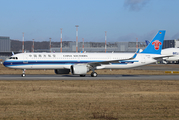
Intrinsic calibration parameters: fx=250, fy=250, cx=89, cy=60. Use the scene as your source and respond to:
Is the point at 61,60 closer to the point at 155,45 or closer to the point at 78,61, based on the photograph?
the point at 78,61

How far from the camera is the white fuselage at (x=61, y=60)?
4197cm

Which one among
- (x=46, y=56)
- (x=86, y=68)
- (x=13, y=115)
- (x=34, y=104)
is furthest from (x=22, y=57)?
(x=13, y=115)

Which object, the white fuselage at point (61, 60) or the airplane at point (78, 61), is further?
the white fuselage at point (61, 60)

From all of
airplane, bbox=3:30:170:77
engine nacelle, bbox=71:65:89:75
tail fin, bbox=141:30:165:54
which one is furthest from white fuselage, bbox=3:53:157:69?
engine nacelle, bbox=71:65:89:75

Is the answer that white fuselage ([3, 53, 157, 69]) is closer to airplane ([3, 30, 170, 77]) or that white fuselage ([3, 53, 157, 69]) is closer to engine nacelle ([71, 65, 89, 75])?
airplane ([3, 30, 170, 77])

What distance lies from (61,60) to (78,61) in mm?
3020

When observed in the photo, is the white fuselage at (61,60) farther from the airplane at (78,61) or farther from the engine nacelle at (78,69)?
Answer: the engine nacelle at (78,69)

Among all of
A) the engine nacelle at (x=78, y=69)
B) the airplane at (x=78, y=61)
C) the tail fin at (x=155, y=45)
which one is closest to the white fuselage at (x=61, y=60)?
the airplane at (x=78, y=61)

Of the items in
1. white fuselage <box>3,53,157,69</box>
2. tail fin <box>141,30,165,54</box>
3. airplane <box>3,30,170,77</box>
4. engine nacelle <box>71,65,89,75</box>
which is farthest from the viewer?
tail fin <box>141,30,165,54</box>

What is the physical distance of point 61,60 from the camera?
43.3 meters

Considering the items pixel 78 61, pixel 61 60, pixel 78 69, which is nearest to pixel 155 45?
pixel 78 61

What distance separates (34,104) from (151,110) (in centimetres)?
763

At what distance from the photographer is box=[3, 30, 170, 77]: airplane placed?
41.8 metres

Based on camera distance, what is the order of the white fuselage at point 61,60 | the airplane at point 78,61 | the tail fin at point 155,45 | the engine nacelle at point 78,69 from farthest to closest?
1. the tail fin at point 155,45
2. the white fuselage at point 61,60
3. the airplane at point 78,61
4. the engine nacelle at point 78,69
